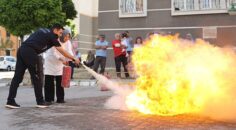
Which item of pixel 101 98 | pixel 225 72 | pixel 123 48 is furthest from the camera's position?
pixel 123 48

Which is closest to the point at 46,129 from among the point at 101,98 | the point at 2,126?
the point at 2,126

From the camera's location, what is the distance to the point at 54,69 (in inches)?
441

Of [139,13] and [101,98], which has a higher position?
[139,13]

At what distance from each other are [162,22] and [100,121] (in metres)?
14.2

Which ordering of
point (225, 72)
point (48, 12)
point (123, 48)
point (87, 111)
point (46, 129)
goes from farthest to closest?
1. point (48, 12)
2. point (123, 48)
3. point (87, 111)
4. point (225, 72)
5. point (46, 129)

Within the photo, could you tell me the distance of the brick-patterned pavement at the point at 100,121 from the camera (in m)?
7.91

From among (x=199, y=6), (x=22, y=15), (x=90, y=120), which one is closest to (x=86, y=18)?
(x=22, y=15)

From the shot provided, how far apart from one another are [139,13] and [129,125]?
15061 mm

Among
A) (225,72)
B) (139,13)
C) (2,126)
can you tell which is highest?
(139,13)

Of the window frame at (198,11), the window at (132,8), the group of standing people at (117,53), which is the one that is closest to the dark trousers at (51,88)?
the group of standing people at (117,53)

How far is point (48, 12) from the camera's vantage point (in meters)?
22.6

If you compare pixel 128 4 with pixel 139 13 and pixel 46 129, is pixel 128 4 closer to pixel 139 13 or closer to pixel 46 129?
pixel 139 13

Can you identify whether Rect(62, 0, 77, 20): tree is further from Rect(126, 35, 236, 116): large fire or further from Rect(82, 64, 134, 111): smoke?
Rect(126, 35, 236, 116): large fire

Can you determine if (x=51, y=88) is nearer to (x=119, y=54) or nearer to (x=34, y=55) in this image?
(x=34, y=55)
